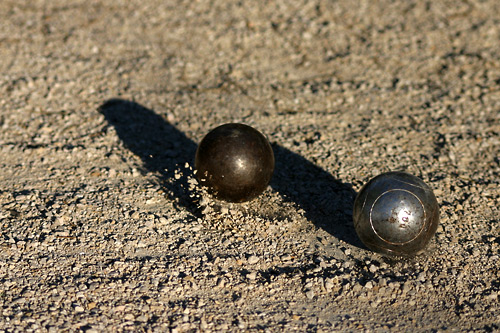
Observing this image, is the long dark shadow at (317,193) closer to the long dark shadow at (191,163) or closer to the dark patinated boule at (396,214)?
the long dark shadow at (191,163)

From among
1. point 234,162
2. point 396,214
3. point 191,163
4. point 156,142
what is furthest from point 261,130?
point 396,214

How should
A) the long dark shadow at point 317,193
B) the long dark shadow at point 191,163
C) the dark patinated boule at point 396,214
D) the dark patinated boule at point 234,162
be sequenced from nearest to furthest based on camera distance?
the dark patinated boule at point 396,214, the dark patinated boule at point 234,162, the long dark shadow at point 317,193, the long dark shadow at point 191,163

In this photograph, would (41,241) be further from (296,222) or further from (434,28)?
(434,28)

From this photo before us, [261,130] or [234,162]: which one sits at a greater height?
[261,130]

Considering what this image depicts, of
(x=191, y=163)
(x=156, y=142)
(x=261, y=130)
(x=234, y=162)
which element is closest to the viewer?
(x=234, y=162)

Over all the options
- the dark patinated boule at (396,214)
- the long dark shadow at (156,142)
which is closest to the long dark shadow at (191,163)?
the long dark shadow at (156,142)

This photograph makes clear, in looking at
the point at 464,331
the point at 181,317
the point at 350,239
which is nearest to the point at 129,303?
the point at 181,317

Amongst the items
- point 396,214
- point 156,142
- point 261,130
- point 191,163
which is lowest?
point 396,214

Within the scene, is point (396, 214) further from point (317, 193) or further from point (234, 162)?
point (234, 162)
